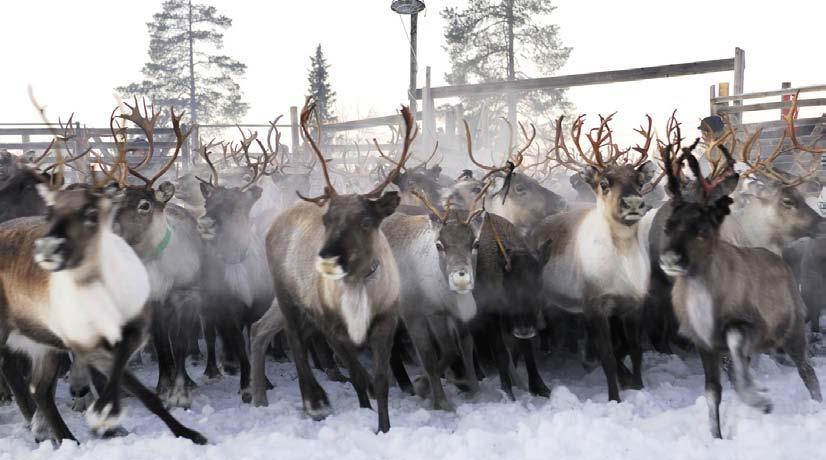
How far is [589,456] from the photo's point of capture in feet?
11.3

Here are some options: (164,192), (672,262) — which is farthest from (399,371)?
(672,262)

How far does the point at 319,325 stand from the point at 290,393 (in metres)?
1.03

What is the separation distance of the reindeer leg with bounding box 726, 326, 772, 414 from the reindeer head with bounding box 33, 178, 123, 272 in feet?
12.1

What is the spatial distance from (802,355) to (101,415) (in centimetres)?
452

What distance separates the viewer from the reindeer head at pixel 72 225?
3420 mm

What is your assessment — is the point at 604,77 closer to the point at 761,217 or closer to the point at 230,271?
Answer: the point at 761,217

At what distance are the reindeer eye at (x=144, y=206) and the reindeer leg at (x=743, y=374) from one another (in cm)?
413

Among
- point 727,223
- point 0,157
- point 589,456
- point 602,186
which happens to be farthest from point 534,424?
point 0,157

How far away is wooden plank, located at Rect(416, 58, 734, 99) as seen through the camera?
10523 mm

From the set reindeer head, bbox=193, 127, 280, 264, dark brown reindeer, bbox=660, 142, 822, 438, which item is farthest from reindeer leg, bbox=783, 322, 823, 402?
reindeer head, bbox=193, 127, 280, 264

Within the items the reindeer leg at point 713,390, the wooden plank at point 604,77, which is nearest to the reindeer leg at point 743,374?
the reindeer leg at point 713,390

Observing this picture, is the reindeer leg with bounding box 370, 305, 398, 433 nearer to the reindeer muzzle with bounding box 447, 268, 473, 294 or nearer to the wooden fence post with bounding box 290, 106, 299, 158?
the reindeer muzzle with bounding box 447, 268, 473, 294

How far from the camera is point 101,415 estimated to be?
3648 mm

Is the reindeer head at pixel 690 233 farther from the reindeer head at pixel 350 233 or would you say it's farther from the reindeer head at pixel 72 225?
the reindeer head at pixel 72 225
